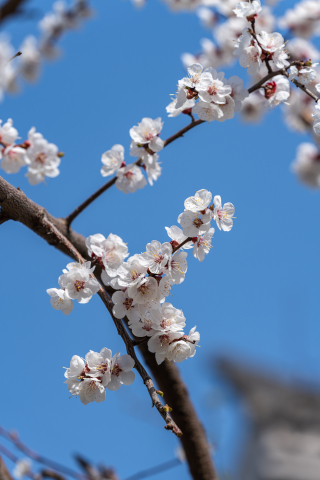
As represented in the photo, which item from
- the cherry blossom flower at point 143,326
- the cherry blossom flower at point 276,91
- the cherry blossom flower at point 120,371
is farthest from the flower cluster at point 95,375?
the cherry blossom flower at point 276,91

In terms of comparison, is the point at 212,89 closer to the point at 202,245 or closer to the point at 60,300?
the point at 202,245

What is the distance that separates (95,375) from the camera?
4.16 feet

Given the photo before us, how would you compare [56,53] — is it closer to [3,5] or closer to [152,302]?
[3,5]

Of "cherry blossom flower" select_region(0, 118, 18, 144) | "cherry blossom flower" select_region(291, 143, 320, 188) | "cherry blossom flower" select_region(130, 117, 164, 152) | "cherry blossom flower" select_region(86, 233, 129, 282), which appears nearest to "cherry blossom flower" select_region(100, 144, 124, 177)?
"cherry blossom flower" select_region(130, 117, 164, 152)

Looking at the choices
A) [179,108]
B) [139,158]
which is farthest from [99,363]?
[179,108]

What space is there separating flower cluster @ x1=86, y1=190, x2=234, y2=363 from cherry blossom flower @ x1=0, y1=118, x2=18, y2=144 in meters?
1.09

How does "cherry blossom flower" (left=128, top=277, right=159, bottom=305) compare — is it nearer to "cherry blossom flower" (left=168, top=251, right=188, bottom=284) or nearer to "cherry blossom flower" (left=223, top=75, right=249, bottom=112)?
"cherry blossom flower" (left=168, top=251, right=188, bottom=284)

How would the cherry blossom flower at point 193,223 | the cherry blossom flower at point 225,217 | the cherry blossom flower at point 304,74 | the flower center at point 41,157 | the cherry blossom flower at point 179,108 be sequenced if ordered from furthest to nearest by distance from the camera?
the flower center at point 41,157 < the cherry blossom flower at point 179,108 < the cherry blossom flower at point 304,74 < the cherry blossom flower at point 225,217 < the cherry blossom flower at point 193,223

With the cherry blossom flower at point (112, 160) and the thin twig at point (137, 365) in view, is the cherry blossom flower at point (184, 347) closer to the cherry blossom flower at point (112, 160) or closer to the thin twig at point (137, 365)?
the thin twig at point (137, 365)

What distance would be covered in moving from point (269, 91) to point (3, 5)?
1489mm

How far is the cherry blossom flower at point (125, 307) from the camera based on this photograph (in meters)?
1.28

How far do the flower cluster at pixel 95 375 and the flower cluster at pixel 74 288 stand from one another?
0.19 metres

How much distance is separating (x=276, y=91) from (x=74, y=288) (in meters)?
1.43

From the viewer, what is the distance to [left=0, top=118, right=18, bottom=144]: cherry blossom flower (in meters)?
1.98
